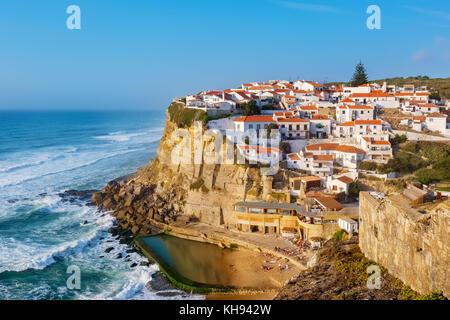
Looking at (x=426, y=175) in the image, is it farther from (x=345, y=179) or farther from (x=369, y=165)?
(x=345, y=179)

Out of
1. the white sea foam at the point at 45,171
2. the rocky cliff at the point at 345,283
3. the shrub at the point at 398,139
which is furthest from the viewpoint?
the white sea foam at the point at 45,171

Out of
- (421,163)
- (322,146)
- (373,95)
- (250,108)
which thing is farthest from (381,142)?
(250,108)

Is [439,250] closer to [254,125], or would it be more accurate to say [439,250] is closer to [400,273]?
[400,273]

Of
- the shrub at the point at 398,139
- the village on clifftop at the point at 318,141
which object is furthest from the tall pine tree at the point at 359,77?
the shrub at the point at 398,139

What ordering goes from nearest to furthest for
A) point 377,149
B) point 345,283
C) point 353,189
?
point 345,283 → point 353,189 → point 377,149

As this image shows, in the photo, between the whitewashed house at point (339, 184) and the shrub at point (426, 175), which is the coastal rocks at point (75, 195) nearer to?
the whitewashed house at point (339, 184)

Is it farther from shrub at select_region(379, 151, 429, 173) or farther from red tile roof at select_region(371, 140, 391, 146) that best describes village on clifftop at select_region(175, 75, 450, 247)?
shrub at select_region(379, 151, 429, 173)

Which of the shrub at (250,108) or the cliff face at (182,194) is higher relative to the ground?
the shrub at (250,108)

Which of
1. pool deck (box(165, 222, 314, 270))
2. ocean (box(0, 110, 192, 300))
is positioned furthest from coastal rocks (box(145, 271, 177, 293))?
pool deck (box(165, 222, 314, 270))
